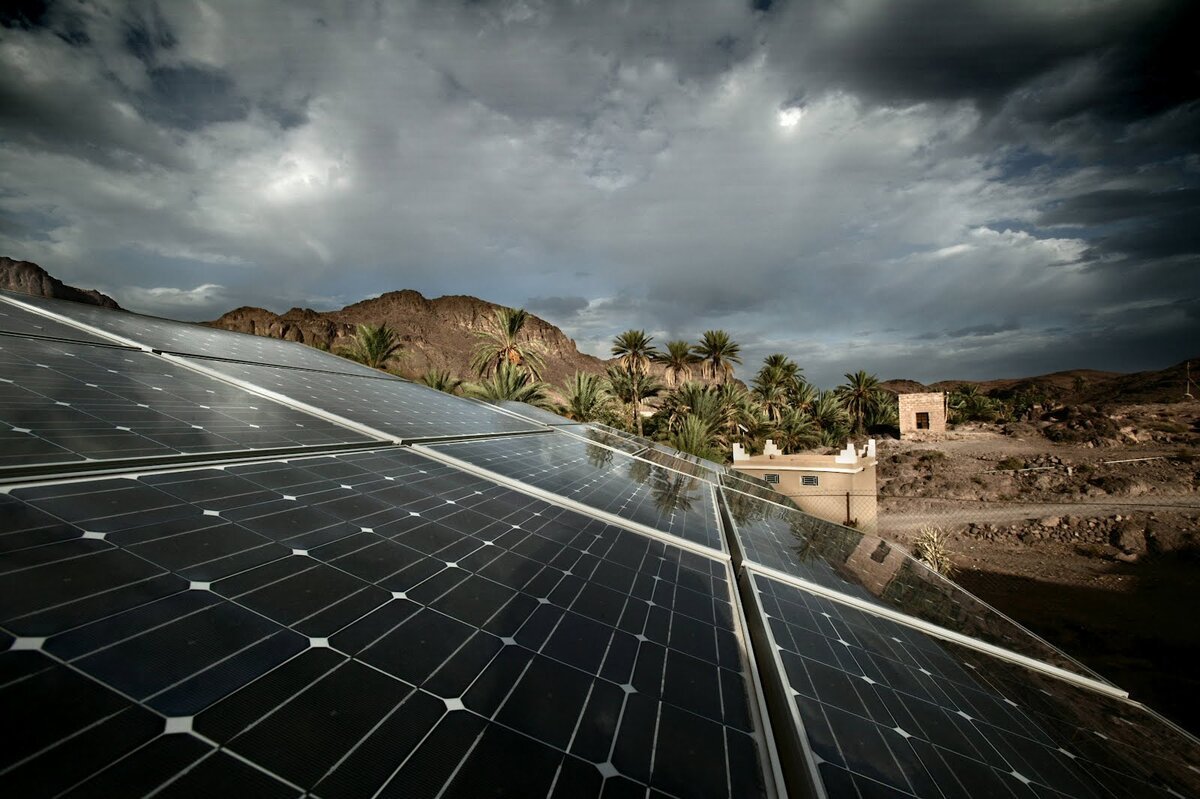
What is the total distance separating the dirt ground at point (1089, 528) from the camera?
648 inches

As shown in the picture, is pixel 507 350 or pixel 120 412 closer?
pixel 120 412

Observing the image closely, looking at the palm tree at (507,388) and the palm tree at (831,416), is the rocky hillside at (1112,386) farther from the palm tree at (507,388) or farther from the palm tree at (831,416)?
the palm tree at (507,388)

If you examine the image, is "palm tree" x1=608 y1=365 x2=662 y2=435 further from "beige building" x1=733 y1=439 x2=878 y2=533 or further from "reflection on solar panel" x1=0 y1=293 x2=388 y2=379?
"reflection on solar panel" x1=0 y1=293 x2=388 y2=379

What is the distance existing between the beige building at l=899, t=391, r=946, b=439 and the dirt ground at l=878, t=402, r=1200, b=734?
747cm

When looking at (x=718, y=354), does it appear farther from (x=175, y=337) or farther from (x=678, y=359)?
(x=175, y=337)

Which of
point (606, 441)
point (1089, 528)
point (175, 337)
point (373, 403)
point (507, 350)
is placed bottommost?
point (1089, 528)

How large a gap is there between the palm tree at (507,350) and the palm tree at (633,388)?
9588 mm

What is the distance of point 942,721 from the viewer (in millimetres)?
3807

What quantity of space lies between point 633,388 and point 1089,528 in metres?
31.9

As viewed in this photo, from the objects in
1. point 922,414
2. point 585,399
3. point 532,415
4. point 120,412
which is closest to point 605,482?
point 120,412

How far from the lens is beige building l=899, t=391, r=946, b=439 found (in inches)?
2115

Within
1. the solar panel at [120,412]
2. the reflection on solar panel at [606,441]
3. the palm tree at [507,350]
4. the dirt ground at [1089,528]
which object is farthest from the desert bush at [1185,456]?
the solar panel at [120,412]

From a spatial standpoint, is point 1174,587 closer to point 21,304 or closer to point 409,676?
point 409,676

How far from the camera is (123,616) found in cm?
213
